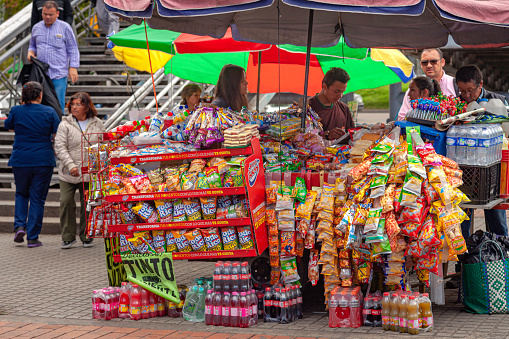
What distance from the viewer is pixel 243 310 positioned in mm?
5727

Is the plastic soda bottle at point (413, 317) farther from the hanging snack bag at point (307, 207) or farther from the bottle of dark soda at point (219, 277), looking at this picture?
the bottle of dark soda at point (219, 277)

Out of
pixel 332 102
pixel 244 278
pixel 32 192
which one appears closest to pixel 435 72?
pixel 332 102

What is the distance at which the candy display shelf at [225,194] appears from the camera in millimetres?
5914

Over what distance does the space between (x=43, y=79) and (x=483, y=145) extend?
787 centimetres

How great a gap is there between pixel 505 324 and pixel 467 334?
1.58 ft

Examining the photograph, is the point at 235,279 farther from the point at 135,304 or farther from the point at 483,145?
the point at 483,145

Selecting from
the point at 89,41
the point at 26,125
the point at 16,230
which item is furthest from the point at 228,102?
the point at 89,41

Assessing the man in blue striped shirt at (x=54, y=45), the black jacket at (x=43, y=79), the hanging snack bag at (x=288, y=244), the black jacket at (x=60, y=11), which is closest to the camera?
the hanging snack bag at (x=288, y=244)

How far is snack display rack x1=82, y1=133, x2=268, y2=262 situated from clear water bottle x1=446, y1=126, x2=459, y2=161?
166cm

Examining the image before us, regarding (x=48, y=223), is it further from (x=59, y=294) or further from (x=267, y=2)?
(x=267, y=2)

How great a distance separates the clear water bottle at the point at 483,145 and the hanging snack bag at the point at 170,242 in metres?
2.77

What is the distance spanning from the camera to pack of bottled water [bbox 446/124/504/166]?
19.4 feet

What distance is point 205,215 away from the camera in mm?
6062

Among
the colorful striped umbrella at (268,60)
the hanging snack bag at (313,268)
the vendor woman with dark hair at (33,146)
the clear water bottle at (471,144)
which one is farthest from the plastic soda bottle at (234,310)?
the vendor woman with dark hair at (33,146)
